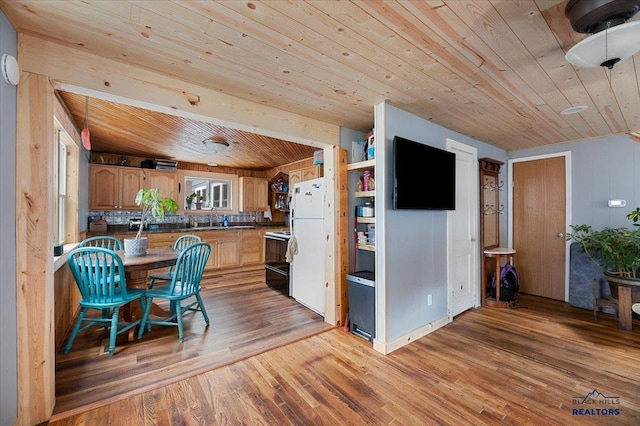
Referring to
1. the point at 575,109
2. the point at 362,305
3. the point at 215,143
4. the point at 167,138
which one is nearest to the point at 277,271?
the point at 362,305

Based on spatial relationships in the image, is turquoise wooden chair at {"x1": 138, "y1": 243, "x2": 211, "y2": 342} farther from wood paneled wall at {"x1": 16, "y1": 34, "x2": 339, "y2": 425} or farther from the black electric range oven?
the black electric range oven

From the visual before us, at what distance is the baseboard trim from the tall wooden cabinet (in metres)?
1.19

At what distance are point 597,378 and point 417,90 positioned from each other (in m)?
2.67

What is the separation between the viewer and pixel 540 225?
13.3 ft

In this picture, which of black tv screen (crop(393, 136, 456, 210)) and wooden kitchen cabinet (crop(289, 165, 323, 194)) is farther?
wooden kitchen cabinet (crop(289, 165, 323, 194))

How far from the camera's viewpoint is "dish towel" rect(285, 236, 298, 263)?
3764mm

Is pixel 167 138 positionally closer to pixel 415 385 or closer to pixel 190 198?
pixel 190 198

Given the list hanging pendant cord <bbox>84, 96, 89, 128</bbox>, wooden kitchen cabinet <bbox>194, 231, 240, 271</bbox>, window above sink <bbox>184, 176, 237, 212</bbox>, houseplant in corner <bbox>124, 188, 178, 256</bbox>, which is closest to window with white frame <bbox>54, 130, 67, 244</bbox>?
hanging pendant cord <bbox>84, 96, 89, 128</bbox>

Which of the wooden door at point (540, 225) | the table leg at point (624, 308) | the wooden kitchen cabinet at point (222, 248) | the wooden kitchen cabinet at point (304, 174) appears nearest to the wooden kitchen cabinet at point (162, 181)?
the wooden kitchen cabinet at point (222, 248)

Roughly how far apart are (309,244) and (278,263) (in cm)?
108

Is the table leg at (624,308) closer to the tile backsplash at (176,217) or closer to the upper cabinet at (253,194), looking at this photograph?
the upper cabinet at (253,194)

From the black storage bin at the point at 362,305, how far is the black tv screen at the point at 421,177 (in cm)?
85

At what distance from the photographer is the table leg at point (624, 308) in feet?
9.40

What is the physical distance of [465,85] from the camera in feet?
6.98
